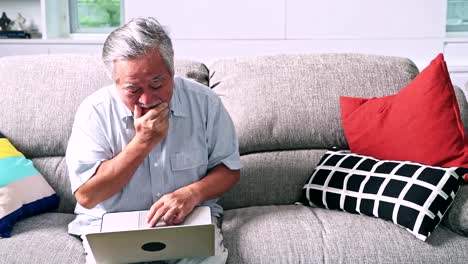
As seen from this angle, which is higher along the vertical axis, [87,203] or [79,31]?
[79,31]

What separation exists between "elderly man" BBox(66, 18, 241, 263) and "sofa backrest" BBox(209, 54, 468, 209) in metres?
0.25

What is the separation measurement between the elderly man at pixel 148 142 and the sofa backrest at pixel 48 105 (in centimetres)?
34

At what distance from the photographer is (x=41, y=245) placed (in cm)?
171

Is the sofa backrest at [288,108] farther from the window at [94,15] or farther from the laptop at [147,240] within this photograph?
the window at [94,15]

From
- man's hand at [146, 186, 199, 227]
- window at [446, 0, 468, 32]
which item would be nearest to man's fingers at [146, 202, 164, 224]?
man's hand at [146, 186, 199, 227]

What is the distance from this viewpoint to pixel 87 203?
166 cm

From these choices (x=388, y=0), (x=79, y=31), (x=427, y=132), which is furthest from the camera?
(x=79, y=31)

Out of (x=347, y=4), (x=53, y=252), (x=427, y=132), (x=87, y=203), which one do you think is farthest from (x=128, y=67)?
(x=347, y=4)

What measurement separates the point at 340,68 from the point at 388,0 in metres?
1.78

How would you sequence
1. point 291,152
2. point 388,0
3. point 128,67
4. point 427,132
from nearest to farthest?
1. point 128,67
2. point 427,132
3. point 291,152
4. point 388,0

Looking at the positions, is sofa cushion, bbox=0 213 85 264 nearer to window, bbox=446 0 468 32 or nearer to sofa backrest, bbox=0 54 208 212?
sofa backrest, bbox=0 54 208 212

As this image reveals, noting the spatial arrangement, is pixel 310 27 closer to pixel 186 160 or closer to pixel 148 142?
pixel 186 160

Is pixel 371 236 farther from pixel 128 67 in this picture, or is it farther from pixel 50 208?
pixel 50 208

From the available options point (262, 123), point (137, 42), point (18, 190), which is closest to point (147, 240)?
point (137, 42)
